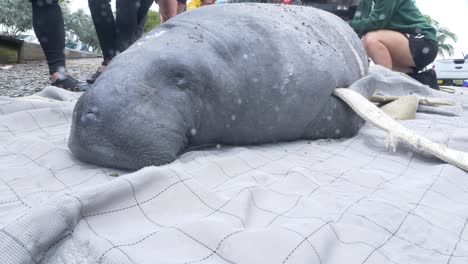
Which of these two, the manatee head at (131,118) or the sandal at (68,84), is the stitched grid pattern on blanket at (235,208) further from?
the sandal at (68,84)

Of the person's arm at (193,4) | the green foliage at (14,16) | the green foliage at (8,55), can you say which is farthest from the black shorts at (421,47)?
the green foliage at (14,16)

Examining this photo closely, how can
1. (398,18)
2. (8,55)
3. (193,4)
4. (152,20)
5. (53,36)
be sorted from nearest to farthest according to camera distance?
(53,36) → (398,18) → (193,4) → (8,55) → (152,20)

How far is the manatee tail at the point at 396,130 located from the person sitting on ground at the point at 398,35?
2412 millimetres

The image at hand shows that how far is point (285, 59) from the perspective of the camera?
239 centimetres

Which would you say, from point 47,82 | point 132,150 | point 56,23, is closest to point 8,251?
point 132,150

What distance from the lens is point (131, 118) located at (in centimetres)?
182

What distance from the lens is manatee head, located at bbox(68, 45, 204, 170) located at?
1.82 meters

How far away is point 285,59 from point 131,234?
1.41 metres

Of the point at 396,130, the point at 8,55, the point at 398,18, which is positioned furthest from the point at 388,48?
the point at 8,55

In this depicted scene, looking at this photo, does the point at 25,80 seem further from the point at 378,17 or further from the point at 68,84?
the point at 378,17

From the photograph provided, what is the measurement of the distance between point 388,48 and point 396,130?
2.72 m

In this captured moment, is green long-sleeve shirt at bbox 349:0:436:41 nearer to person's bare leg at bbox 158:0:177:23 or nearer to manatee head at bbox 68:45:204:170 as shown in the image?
person's bare leg at bbox 158:0:177:23

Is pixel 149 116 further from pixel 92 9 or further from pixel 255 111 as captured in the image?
pixel 92 9

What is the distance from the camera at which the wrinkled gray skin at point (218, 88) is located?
1.84 m
